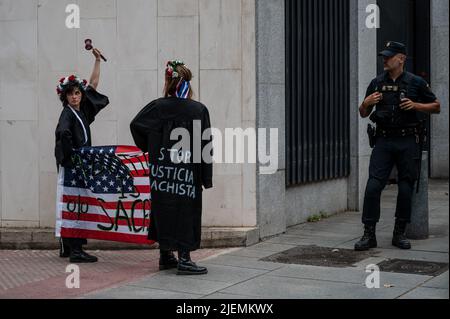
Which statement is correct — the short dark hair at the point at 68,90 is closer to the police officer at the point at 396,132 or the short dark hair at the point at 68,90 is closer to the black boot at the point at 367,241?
the police officer at the point at 396,132

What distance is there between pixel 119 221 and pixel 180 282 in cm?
139

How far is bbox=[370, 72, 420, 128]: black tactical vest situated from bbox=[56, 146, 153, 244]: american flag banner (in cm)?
260

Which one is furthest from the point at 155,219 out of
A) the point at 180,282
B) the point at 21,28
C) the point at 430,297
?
the point at 21,28

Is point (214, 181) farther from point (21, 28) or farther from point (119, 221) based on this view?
point (21, 28)

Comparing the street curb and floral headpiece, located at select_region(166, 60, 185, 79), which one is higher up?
floral headpiece, located at select_region(166, 60, 185, 79)

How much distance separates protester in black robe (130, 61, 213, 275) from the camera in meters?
7.32

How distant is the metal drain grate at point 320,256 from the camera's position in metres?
7.94

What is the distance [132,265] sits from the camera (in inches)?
315

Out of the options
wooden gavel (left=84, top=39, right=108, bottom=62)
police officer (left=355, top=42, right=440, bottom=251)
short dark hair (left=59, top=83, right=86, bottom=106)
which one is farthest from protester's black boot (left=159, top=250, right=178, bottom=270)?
wooden gavel (left=84, top=39, right=108, bottom=62)

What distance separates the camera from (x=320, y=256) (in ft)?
27.2

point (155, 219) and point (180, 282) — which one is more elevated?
point (155, 219)

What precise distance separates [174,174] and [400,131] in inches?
105

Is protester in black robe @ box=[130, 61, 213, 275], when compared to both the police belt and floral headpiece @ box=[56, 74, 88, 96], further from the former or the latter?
the police belt

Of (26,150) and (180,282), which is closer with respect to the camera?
(180,282)
